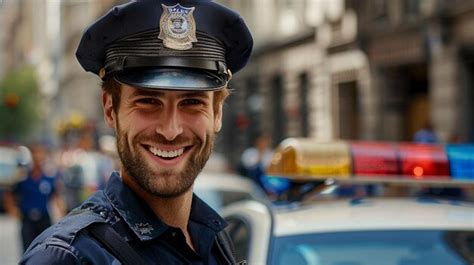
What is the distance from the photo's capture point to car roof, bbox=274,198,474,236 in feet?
16.4

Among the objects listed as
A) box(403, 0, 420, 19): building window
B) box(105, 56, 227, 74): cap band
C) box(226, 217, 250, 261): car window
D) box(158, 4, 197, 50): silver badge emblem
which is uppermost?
box(403, 0, 420, 19): building window

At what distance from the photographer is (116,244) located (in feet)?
7.13

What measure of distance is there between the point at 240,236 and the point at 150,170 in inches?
126

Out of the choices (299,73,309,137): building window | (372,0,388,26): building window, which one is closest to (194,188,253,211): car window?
(372,0,388,26): building window

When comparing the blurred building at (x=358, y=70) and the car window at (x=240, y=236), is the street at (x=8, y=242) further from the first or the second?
the car window at (x=240, y=236)

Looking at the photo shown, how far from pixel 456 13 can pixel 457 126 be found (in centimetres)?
221

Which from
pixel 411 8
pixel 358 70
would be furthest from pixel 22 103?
pixel 411 8

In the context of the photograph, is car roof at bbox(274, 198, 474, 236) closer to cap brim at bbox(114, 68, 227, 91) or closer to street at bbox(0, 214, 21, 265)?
cap brim at bbox(114, 68, 227, 91)

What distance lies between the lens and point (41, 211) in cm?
1204

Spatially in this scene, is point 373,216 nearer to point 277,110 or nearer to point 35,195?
point 35,195

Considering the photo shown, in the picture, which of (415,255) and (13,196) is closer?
(415,255)

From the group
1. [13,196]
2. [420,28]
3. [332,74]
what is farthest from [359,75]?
[13,196]

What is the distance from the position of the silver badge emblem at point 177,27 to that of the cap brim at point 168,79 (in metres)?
0.07

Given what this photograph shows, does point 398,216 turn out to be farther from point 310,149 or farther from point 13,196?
point 13,196
